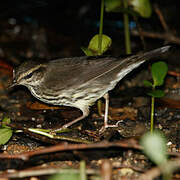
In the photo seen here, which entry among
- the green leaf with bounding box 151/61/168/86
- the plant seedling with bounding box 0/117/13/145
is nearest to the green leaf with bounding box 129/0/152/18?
the green leaf with bounding box 151/61/168/86

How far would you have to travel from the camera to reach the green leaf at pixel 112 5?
17.3 ft

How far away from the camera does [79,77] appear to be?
14.9ft

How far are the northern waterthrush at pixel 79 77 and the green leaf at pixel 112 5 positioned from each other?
107cm

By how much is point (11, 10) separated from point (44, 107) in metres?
3.98

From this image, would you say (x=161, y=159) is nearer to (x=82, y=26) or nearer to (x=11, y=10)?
(x=82, y=26)

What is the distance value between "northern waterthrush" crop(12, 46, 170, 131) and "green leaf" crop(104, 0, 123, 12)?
107 cm

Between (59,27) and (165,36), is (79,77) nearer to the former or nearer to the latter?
(165,36)

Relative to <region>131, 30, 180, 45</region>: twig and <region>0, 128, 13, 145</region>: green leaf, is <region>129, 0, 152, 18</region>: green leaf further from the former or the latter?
<region>0, 128, 13, 145</region>: green leaf

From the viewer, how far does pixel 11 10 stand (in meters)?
8.26

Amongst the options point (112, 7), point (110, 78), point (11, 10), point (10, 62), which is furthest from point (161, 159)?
point (11, 10)

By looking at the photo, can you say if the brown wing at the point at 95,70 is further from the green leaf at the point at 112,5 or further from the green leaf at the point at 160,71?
the green leaf at the point at 112,5

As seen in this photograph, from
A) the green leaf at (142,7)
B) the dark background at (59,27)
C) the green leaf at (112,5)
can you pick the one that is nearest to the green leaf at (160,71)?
the green leaf at (112,5)

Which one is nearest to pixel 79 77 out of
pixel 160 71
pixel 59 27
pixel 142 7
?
pixel 160 71

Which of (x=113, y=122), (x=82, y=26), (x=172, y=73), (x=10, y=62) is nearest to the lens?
(x=113, y=122)
